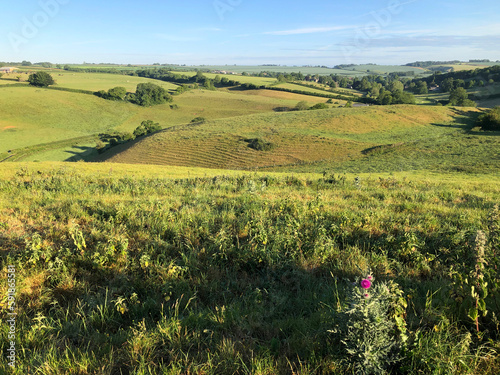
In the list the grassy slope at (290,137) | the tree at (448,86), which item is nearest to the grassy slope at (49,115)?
the grassy slope at (290,137)

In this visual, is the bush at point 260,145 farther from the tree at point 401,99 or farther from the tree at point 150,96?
the tree at point 150,96

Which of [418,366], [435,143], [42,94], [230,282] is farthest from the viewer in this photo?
[42,94]

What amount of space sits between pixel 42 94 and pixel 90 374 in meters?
128

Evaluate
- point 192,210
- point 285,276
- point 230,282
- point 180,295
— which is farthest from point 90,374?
point 192,210

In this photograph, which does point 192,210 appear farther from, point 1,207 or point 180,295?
point 1,207

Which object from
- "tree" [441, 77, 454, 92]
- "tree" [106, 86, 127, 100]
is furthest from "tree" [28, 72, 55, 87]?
"tree" [441, 77, 454, 92]

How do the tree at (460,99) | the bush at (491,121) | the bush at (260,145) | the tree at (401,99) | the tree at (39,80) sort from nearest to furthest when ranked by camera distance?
the bush at (260,145) < the bush at (491,121) < the tree at (460,99) < the tree at (401,99) < the tree at (39,80)

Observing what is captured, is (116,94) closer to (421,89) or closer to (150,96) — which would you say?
(150,96)

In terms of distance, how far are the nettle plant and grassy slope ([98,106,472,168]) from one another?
46841 millimetres

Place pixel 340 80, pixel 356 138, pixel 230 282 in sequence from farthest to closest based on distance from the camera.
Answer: pixel 340 80
pixel 356 138
pixel 230 282

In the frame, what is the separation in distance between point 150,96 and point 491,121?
363ft

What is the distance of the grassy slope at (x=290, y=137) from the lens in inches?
2064

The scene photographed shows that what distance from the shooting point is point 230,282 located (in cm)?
403

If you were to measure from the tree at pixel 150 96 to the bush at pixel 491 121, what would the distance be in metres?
106
